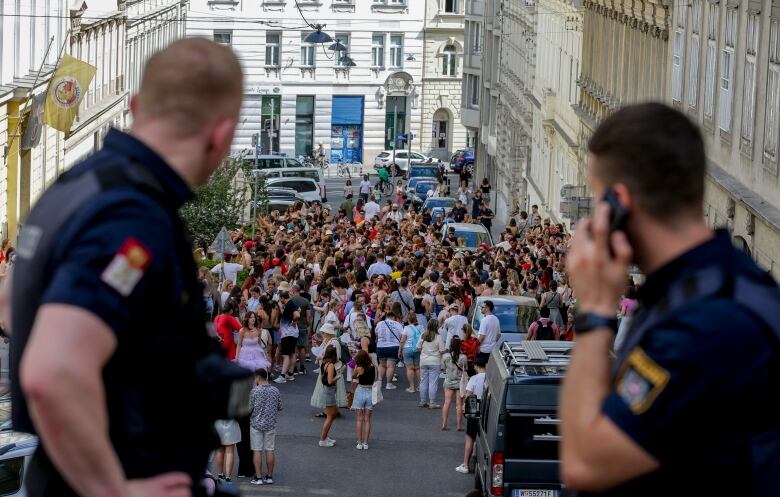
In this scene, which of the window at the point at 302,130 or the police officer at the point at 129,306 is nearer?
the police officer at the point at 129,306

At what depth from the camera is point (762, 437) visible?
3309 millimetres

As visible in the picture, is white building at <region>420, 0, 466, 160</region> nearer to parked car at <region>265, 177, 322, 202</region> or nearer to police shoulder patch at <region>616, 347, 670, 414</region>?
parked car at <region>265, 177, 322, 202</region>

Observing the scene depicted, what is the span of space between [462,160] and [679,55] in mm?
52018

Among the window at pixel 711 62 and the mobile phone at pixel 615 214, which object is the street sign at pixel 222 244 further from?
the mobile phone at pixel 615 214

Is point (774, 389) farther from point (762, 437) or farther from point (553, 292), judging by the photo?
point (553, 292)

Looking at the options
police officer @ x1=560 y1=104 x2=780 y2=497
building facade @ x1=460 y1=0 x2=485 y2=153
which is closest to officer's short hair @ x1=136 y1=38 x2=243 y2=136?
police officer @ x1=560 y1=104 x2=780 y2=497

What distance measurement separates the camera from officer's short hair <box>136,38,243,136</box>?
3.51 metres

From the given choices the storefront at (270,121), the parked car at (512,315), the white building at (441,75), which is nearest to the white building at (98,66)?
the storefront at (270,121)

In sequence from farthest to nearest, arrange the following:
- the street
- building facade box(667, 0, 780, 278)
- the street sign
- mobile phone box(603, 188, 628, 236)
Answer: the street → the street sign → building facade box(667, 0, 780, 278) → mobile phone box(603, 188, 628, 236)

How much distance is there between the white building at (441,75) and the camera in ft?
295

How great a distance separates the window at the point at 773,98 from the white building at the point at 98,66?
2758cm

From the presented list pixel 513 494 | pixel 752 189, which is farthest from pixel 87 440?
pixel 752 189

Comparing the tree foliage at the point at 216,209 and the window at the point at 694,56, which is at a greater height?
the window at the point at 694,56

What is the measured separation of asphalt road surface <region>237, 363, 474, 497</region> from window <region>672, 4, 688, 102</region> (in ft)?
33.8
